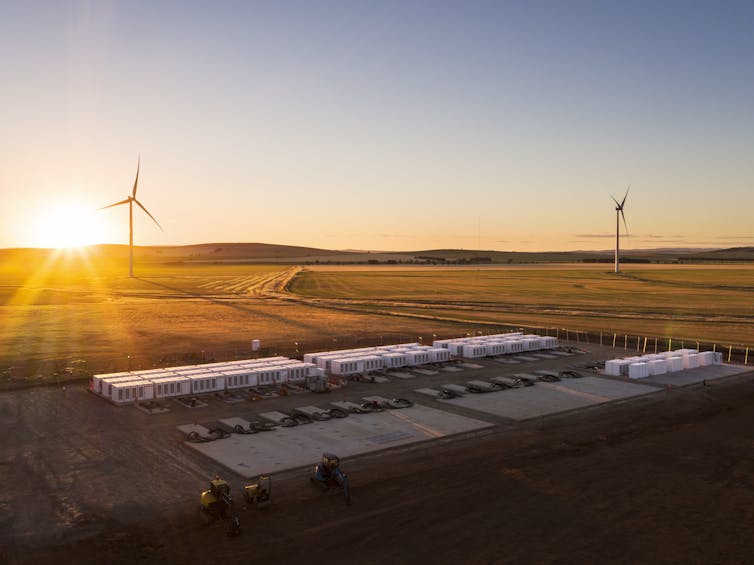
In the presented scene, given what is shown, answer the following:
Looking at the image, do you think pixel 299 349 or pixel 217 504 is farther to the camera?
pixel 299 349

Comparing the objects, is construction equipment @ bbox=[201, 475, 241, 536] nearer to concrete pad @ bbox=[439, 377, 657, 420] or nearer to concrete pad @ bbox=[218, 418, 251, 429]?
concrete pad @ bbox=[218, 418, 251, 429]

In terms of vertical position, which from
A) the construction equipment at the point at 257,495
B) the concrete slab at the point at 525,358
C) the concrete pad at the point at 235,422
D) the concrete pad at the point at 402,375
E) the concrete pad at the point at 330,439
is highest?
the construction equipment at the point at 257,495

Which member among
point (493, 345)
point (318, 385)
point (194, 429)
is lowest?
point (194, 429)

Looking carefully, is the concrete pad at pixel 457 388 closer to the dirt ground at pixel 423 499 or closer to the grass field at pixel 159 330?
the dirt ground at pixel 423 499

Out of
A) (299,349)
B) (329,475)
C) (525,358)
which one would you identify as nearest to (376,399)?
(329,475)

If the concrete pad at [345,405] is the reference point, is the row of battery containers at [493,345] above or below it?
above

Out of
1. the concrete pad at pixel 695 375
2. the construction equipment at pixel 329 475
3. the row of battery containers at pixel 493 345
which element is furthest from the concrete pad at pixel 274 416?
the concrete pad at pixel 695 375

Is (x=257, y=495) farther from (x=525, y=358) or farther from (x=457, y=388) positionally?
(x=525, y=358)
